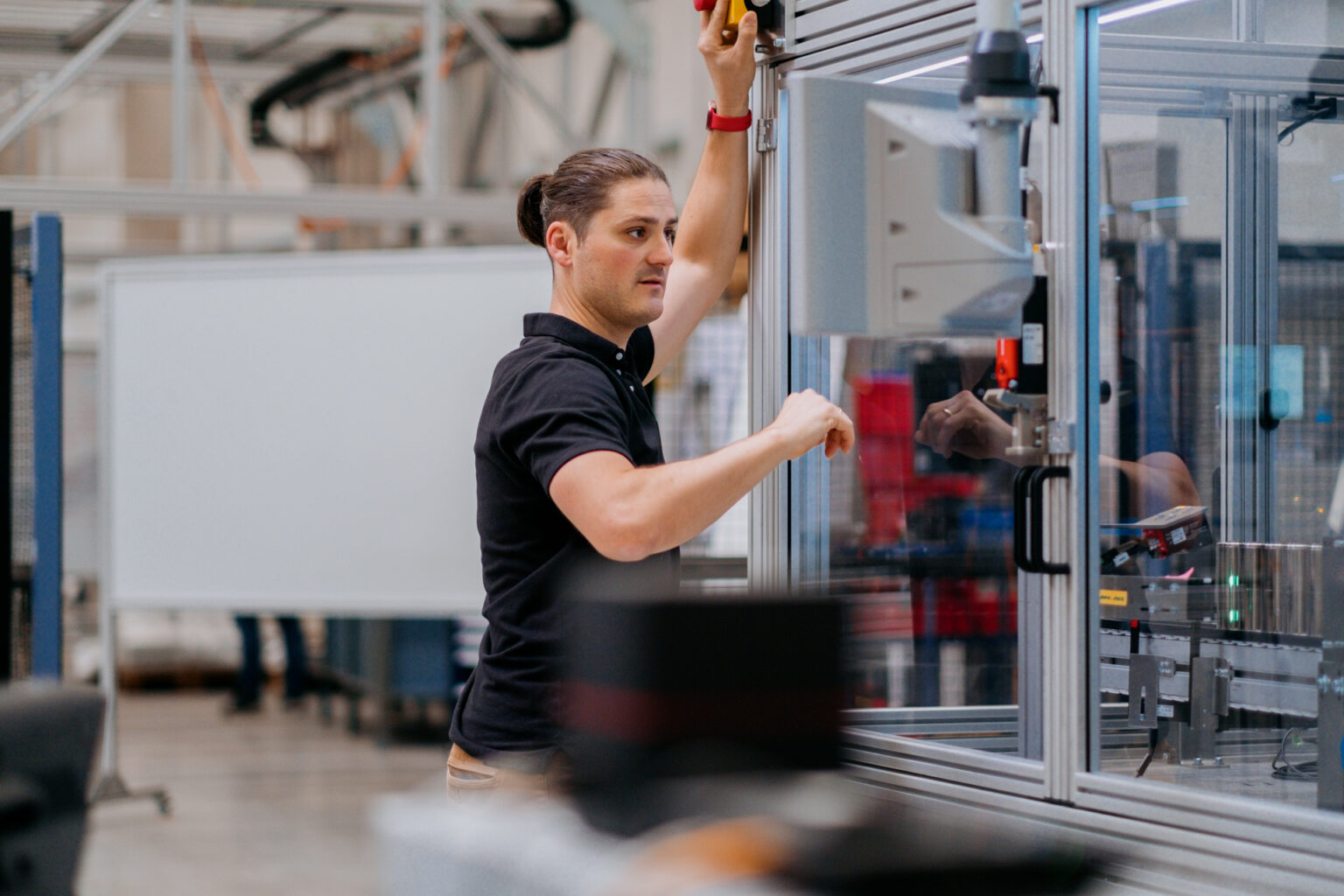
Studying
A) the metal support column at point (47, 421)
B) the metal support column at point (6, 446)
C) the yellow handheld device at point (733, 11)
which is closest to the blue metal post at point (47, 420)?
the metal support column at point (47, 421)

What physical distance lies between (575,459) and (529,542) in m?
0.23

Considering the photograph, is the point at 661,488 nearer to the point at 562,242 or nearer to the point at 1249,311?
the point at 562,242

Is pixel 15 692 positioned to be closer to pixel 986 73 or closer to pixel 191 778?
pixel 986 73

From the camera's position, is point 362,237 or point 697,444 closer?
point 697,444

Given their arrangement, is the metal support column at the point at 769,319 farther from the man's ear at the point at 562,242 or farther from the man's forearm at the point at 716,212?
the man's ear at the point at 562,242

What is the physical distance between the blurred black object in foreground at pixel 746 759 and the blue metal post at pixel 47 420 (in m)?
3.76

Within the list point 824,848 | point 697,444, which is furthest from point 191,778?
point 824,848

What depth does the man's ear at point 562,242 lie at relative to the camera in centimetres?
189

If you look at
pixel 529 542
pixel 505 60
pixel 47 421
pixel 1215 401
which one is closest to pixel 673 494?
pixel 529 542

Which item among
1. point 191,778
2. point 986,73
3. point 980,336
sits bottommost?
point 191,778

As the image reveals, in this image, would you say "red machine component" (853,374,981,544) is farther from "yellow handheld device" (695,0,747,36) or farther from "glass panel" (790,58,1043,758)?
"yellow handheld device" (695,0,747,36)

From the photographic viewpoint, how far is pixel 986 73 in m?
1.67

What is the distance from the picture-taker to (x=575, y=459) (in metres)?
1.58

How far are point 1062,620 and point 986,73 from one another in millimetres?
698
